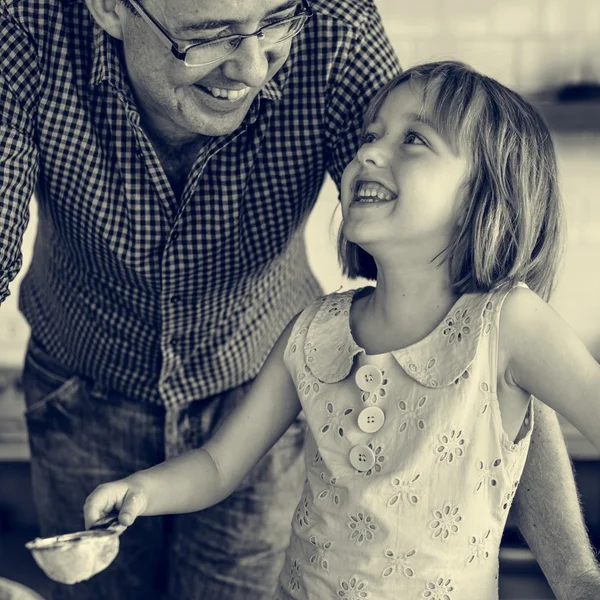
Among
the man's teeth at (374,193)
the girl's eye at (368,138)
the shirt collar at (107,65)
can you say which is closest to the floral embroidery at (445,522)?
the man's teeth at (374,193)

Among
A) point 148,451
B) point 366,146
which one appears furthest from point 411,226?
point 148,451

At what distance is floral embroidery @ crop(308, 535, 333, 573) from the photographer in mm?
1491

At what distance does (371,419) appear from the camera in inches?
58.5

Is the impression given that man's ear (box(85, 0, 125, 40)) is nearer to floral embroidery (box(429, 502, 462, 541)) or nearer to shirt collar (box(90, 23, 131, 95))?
shirt collar (box(90, 23, 131, 95))

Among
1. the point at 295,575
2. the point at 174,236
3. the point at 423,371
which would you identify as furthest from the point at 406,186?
the point at 295,575

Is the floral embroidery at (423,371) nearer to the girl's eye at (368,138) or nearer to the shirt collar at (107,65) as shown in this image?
the girl's eye at (368,138)

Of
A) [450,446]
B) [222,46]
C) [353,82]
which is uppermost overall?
[222,46]

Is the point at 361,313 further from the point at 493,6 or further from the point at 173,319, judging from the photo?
the point at 493,6

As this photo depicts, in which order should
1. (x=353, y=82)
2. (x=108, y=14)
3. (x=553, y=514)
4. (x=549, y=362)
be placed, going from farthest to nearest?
1. (x=353, y=82)
2. (x=108, y=14)
3. (x=553, y=514)
4. (x=549, y=362)

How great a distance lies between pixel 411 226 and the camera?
1491 mm

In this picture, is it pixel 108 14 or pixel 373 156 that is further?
pixel 108 14

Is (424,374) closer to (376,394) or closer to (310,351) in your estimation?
(376,394)

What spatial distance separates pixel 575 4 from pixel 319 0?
5.99ft

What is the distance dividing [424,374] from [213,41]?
578 millimetres
